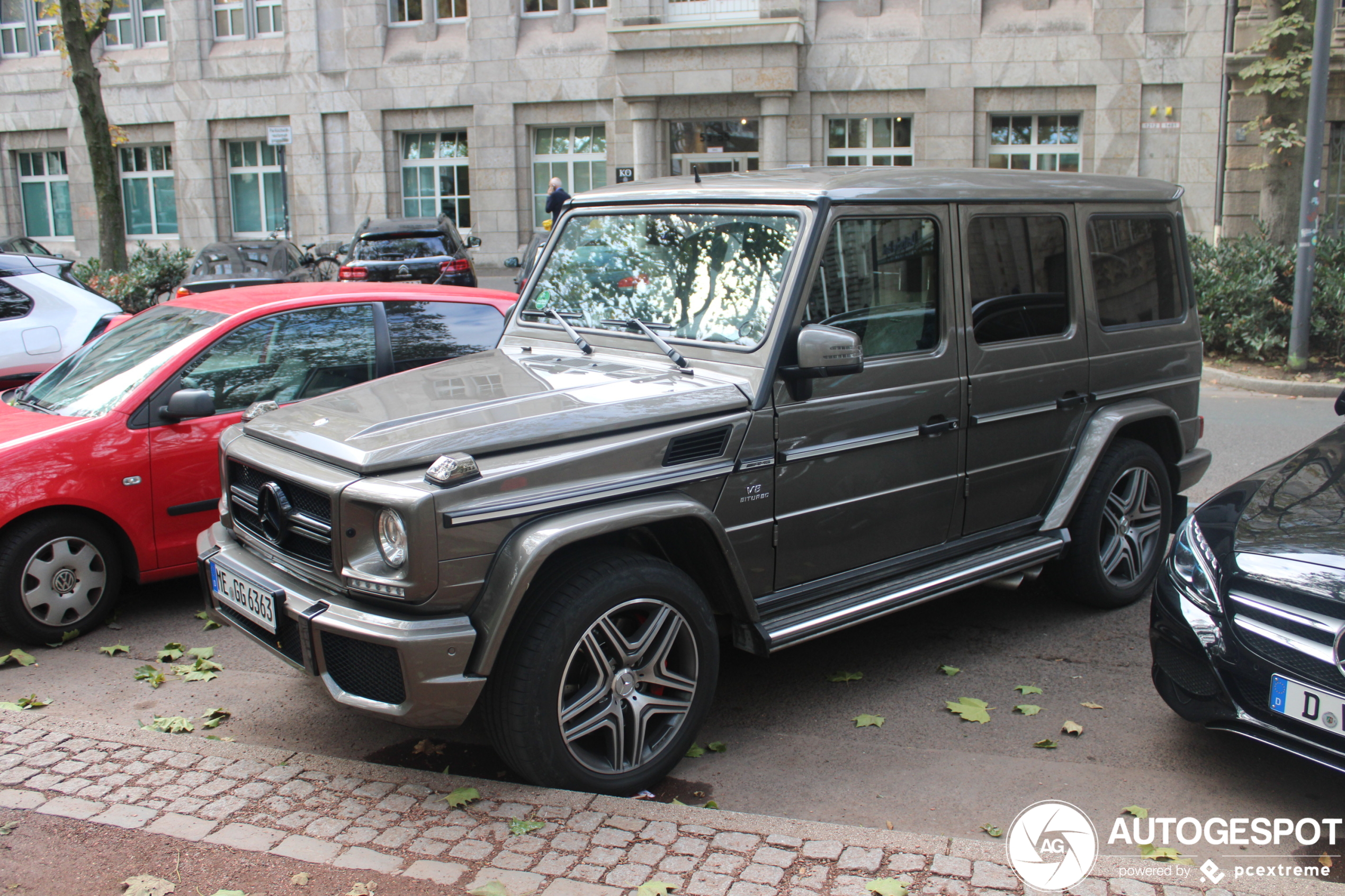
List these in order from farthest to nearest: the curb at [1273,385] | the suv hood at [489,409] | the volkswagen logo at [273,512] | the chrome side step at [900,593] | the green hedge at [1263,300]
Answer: the green hedge at [1263,300] → the curb at [1273,385] → the chrome side step at [900,593] → the volkswagen logo at [273,512] → the suv hood at [489,409]

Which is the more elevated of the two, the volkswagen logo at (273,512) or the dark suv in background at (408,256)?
the dark suv in background at (408,256)

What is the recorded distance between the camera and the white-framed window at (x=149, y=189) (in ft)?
101

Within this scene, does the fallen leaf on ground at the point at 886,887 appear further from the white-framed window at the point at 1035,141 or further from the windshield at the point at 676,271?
the white-framed window at the point at 1035,141

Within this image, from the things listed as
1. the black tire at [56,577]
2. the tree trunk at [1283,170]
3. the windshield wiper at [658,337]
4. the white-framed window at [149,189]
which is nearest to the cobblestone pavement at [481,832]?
the black tire at [56,577]

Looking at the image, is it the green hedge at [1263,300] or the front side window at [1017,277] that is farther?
the green hedge at [1263,300]

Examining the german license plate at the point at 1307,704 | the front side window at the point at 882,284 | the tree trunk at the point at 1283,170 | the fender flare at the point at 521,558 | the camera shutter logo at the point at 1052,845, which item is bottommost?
the camera shutter logo at the point at 1052,845

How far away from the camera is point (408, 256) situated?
1633 cm

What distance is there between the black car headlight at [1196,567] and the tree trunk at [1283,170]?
58.9 feet

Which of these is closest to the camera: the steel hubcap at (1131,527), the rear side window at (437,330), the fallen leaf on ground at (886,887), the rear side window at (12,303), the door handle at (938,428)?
the fallen leaf on ground at (886,887)

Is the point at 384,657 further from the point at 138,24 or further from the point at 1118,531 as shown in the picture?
the point at 138,24

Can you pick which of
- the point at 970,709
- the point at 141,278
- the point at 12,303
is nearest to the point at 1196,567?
the point at 970,709

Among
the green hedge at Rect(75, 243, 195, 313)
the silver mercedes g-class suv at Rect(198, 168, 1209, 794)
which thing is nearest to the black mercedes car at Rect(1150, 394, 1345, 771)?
the silver mercedes g-class suv at Rect(198, 168, 1209, 794)

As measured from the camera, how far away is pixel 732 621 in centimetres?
409

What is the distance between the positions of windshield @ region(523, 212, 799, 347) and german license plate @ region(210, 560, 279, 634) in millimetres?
1705
